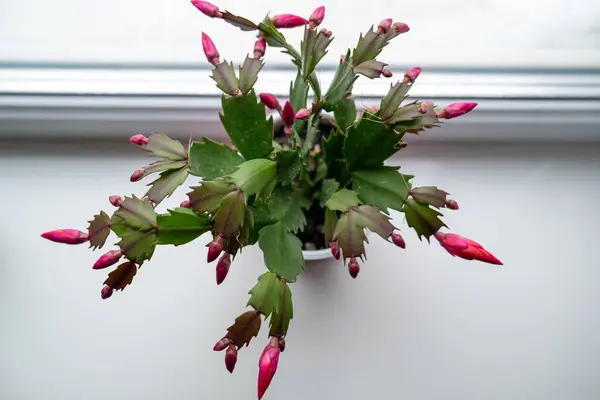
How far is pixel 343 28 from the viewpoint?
0.88 meters

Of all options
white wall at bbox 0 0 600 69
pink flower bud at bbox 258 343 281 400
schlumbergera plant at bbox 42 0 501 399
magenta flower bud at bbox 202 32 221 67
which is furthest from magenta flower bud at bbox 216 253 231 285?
white wall at bbox 0 0 600 69

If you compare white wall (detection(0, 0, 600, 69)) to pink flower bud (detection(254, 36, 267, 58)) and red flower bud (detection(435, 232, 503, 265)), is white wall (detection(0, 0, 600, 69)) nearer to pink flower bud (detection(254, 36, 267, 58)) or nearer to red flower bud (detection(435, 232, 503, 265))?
pink flower bud (detection(254, 36, 267, 58))

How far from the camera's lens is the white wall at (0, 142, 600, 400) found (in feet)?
2.50

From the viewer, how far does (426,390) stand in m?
0.76

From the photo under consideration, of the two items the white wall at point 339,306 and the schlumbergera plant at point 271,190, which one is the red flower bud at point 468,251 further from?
the white wall at point 339,306

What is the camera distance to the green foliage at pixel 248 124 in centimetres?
54

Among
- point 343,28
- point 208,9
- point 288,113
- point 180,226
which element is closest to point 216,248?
point 180,226

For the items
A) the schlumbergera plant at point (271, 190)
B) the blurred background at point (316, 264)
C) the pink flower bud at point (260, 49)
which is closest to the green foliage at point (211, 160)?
the schlumbergera plant at point (271, 190)

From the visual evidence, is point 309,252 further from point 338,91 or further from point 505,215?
point 505,215

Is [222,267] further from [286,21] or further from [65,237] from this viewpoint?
[286,21]

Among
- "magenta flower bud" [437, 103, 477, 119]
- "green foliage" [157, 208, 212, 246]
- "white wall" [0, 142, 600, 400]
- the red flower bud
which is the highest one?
"magenta flower bud" [437, 103, 477, 119]

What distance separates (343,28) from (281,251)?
496 millimetres

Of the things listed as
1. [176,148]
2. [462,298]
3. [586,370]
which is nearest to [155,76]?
[176,148]

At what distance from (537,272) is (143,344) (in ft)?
2.12
